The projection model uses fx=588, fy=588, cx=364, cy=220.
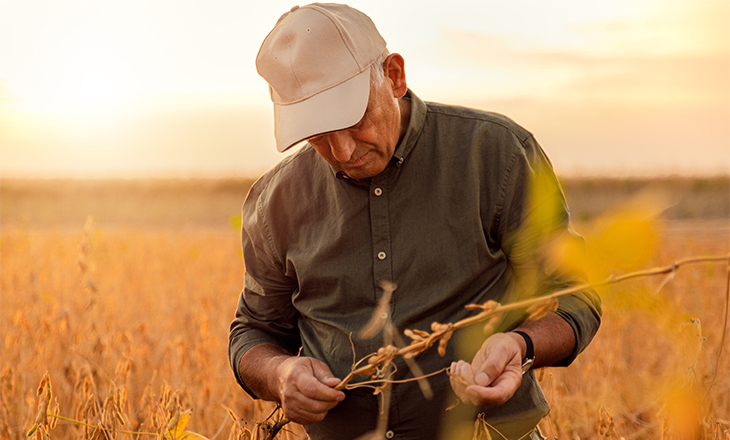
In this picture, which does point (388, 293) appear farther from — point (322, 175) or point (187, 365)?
point (187, 365)

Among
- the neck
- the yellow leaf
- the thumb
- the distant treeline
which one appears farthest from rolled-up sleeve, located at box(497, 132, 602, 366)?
the distant treeline

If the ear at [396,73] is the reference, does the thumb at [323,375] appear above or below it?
below

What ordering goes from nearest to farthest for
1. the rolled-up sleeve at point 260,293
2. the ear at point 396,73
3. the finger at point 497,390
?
the finger at point 497,390 → the ear at point 396,73 → the rolled-up sleeve at point 260,293

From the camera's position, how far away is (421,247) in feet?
5.09

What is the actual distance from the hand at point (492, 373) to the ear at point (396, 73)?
0.66m

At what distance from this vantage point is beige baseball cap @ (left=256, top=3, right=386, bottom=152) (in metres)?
1.32

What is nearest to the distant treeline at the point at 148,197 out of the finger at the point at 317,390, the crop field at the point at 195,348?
the crop field at the point at 195,348

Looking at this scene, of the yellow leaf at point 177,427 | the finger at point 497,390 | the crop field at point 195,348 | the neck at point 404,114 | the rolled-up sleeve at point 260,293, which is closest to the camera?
the crop field at point 195,348

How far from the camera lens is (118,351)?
2.88m

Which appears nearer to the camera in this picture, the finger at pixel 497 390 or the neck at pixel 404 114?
the finger at pixel 497 390

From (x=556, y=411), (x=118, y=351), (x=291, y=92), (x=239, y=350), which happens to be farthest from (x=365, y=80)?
(x=118, y=351)

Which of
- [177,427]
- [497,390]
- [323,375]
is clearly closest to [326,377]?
[323,375]

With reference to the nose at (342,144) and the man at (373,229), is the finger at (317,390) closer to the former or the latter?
the man at (373,229)

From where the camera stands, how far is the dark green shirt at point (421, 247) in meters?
1.52
